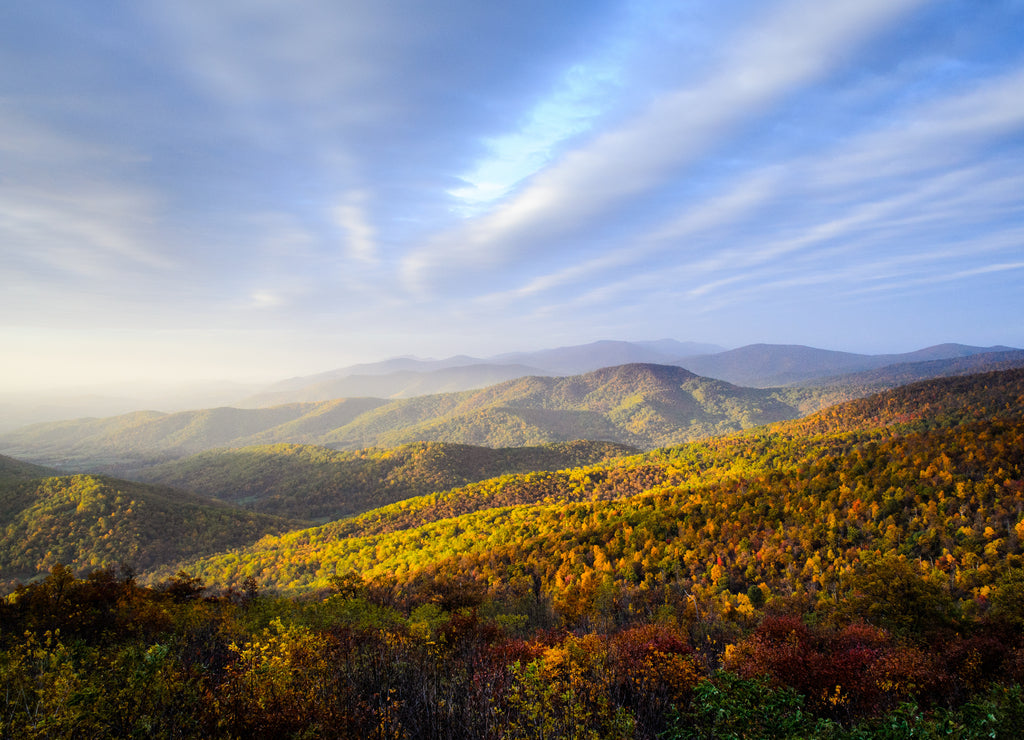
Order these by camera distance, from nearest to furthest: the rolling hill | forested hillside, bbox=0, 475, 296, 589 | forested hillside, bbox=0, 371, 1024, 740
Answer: forested hillside, bbox=0, 371, 1024, 740 < the rolling hill < forested hillside, bbox=0, 475, 296, 589

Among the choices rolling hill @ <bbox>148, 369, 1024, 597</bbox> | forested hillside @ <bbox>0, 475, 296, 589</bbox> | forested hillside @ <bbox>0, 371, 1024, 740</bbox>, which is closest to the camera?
forested hillside @ <bbox>0, 371, 1024, 740</bbox>

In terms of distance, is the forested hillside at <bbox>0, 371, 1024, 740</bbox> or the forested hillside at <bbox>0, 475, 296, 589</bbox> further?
the forested hillside at <bbox>0, 475, 296, 589</bbox>

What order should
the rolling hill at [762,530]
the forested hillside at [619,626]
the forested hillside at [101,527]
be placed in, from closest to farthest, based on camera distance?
the forested hillside at [619,626], the rolling hill at [762,530], the forested hillside at [101,527]

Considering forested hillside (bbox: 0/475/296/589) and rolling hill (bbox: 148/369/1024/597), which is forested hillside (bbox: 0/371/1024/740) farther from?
forested hillside (bbox: 0/475/296/589)

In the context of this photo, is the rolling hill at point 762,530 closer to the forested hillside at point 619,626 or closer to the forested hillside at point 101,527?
the forested hillside at point 619,626

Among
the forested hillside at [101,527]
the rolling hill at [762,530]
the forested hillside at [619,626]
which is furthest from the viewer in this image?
the forested hillside at [101,527]

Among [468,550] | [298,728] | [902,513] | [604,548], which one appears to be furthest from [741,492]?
[298,728]

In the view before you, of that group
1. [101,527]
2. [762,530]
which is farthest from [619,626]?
[101,527]

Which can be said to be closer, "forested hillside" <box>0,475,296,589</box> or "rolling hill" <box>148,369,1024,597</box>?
"rolling hill" <box>148,369,1024,597</box>

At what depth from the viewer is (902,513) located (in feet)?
A: 229

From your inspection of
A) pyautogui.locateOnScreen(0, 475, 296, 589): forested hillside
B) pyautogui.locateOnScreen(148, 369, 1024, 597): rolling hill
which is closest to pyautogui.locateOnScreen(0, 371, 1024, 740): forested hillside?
pyautogui.locateOnScreen(148, 369, 1024, 597): rolling hill

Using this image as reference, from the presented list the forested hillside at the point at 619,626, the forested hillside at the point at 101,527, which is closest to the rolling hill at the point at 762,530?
the forested hillside at the point at 619,626

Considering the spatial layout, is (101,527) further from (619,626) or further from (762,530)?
(762,530)

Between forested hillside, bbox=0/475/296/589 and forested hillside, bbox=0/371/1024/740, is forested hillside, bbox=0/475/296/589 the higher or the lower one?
the lower one
